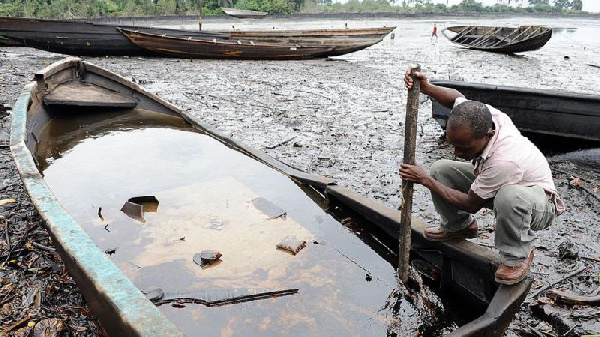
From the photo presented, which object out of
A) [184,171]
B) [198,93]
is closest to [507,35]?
[198,93]

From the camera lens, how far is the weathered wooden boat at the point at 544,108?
5.34m

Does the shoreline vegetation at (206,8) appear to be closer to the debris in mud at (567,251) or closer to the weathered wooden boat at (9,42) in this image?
the weathered wooden boat at (9,42)

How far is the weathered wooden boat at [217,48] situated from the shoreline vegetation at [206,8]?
2242 centimetres

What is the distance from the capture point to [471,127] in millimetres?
2365

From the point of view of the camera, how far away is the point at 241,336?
7.99ft

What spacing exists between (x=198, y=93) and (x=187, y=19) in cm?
3415

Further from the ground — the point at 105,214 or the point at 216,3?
the point at 216,3

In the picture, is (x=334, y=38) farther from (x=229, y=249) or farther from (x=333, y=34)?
(x=229, y=249)

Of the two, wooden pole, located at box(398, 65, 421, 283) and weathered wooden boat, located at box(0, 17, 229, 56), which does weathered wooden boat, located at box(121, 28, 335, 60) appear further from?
wooden pole, located at box(398, 65, 421, 283)

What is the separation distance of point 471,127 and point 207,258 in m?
2.02

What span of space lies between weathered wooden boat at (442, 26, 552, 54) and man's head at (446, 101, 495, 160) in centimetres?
1554

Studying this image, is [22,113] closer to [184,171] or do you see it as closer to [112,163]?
[112,163]

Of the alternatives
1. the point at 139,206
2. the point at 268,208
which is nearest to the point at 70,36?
the point at 139,206

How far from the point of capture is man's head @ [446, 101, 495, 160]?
2.37 m
